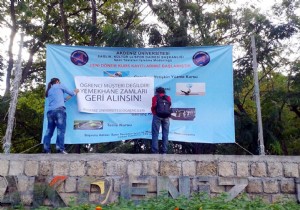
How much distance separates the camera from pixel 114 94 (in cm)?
733

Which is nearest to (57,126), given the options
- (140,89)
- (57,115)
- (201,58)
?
(57,115)

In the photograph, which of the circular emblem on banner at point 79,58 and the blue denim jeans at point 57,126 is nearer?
the blue denim jeans at point 57,126

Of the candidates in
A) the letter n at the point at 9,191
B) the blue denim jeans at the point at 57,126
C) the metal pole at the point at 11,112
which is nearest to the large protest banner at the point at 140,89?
the blue denim jeans at the point at 57,126

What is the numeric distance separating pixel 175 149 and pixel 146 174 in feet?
10.1

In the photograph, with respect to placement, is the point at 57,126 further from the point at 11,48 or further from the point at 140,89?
the point at 11,48

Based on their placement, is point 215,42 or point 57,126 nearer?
point 57,126

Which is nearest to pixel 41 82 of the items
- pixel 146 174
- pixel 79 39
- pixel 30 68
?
pixel 30 68

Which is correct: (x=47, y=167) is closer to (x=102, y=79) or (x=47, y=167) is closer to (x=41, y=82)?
(x=102, y=79)

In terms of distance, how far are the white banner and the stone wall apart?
92 centimetres

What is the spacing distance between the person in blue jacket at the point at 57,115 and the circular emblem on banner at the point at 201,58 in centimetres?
212

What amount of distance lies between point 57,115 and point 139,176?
1544 millimetres

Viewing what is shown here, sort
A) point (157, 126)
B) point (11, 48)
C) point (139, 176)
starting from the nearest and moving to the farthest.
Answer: point (139, 176)
point (157, 126)
point (11, 48)

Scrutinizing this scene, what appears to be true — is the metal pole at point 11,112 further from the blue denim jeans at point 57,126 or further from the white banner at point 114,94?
the white banner at point 114,94

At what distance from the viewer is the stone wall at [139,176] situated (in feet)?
A: 21.2
